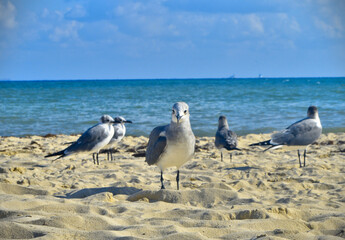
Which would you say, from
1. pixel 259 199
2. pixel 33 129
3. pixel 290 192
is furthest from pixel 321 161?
pixel 33 129

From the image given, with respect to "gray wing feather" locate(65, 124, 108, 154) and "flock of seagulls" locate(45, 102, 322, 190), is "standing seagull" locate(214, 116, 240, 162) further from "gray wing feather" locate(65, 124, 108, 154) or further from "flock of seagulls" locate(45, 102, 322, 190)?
"gray wing feather" locate(65, 124, 108, 154)

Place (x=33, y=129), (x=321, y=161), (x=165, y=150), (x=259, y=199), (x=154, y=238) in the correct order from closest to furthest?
(x=154, y=238) → (x=259, y=199) → (x=165, y=150) → (x=321, y=161) → (x=33, y=129)

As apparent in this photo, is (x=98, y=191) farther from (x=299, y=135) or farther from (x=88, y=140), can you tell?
(x=299, y=135)

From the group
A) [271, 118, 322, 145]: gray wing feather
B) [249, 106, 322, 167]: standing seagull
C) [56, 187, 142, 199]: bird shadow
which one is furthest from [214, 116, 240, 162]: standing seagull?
[56, 187, 142, 199]: bird shadow

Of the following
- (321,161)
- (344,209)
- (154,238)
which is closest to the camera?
(154,238)

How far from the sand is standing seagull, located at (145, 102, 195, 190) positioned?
0.41 metres

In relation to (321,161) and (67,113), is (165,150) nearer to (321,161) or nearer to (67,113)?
(321,161)

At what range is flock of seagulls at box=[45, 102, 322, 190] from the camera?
14.8 feet

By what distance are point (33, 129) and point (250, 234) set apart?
1210cm

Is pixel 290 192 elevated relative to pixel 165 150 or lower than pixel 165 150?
lower

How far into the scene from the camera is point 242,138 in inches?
412

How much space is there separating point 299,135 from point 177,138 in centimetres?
334

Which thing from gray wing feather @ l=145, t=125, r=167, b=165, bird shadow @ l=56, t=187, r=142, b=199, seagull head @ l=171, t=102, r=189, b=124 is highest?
seagull head @ l=171, t=102, r=189, b=124

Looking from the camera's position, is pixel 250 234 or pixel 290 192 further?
pixel 290 192
